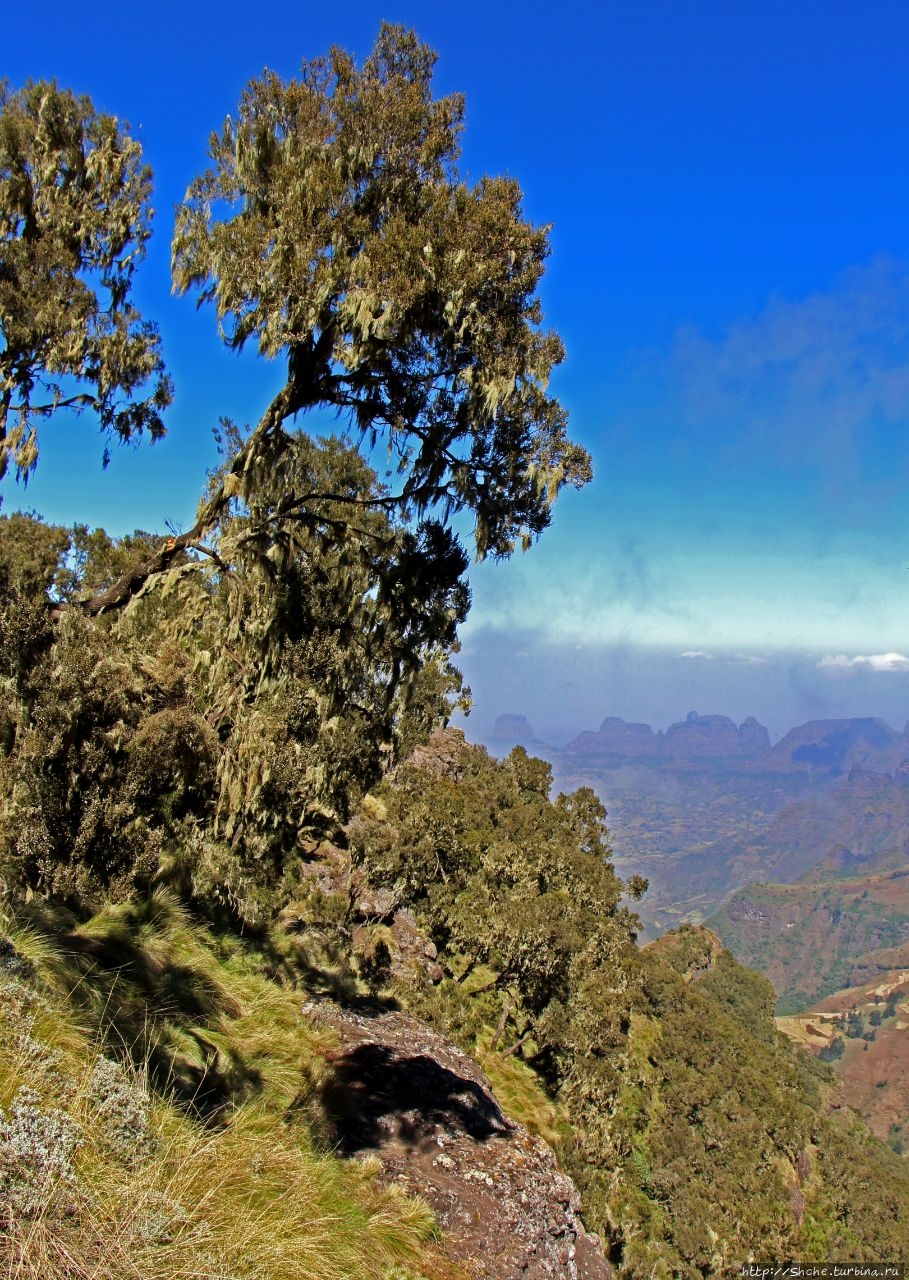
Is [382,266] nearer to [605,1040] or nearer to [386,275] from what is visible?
[386,275]

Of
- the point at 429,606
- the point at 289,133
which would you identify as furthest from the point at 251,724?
the point at 289,133

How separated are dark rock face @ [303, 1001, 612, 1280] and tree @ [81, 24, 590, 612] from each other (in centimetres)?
835

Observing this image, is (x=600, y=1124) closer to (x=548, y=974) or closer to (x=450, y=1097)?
(x=548, y=974)

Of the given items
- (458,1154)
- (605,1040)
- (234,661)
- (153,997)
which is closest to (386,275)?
(234,661)

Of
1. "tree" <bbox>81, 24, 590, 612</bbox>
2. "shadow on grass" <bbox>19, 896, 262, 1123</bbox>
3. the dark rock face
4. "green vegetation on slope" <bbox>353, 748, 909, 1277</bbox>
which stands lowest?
"green vegetation on slope" <bbox>353, 748, 909, 1277</bbox>

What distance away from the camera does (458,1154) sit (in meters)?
10.5

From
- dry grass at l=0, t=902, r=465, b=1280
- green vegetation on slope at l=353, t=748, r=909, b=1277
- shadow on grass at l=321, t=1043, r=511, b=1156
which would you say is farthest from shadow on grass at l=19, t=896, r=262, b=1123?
green vegetation on slope at l=353, t=748, r=909, b=1277

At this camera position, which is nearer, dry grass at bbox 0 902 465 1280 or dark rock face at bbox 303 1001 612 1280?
dry grass at bbox 0 902 465 1280

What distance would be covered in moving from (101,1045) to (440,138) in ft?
36.8

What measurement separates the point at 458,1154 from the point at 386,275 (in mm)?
12367

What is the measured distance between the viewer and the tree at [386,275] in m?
9.36

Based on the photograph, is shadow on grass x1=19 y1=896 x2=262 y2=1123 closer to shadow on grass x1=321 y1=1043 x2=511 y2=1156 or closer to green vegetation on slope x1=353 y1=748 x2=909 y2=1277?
shadow on grass x1=321 y1=1043 x2=511 y2=1156

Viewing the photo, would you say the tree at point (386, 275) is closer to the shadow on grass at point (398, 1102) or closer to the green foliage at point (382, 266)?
the green foliage at point (382, 266)

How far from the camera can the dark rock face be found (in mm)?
9164
